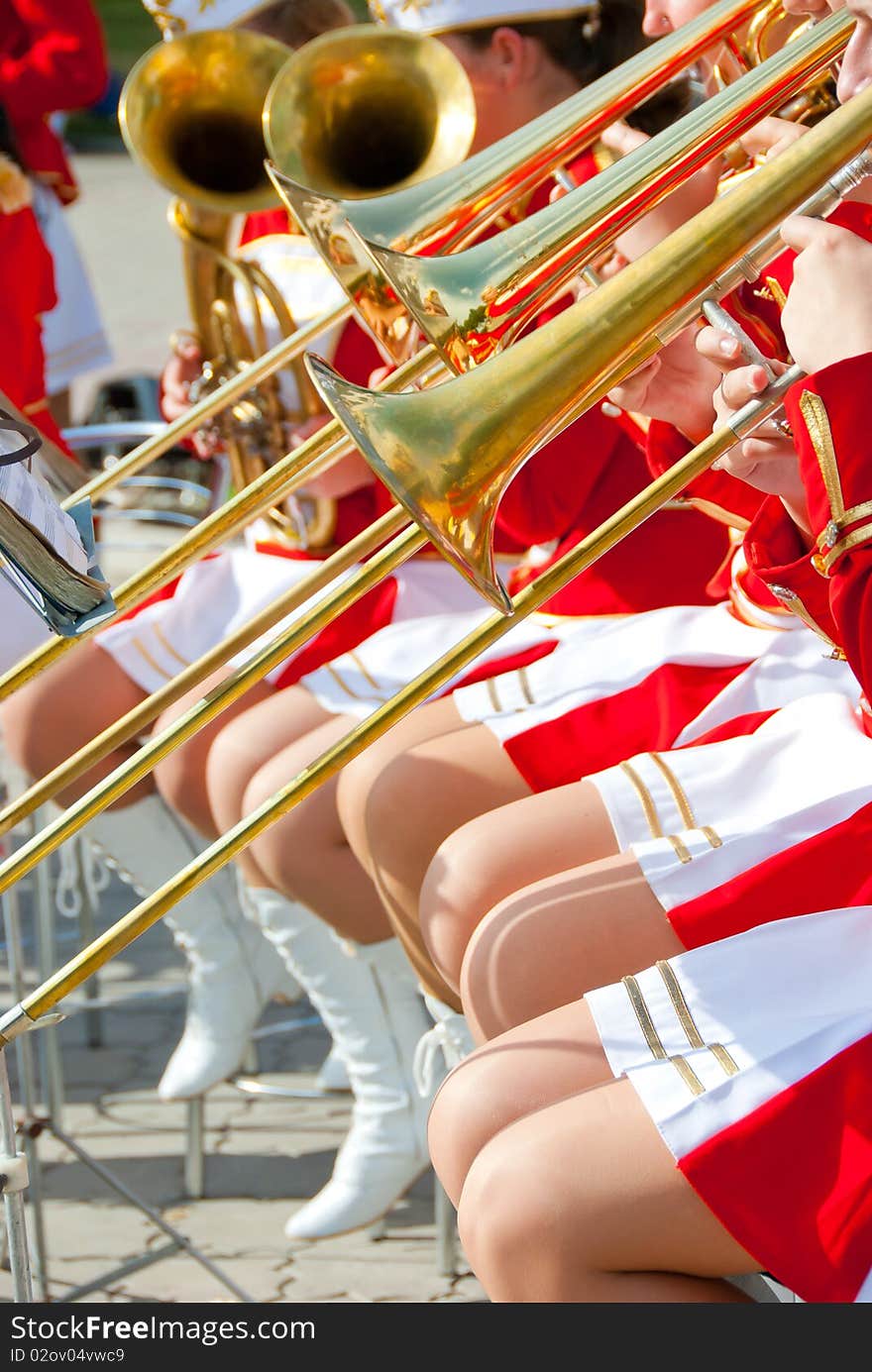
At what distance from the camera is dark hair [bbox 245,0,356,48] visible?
2250 mm

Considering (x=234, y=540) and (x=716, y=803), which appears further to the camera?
(x=234, y=540)

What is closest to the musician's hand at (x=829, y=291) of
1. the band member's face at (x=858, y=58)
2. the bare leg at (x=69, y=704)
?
the band member's face at (x=858, y=58)

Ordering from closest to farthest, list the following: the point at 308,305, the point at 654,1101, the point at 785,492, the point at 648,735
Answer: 1. the point at 654,1101
2. the point at 785,492
3. the point at 648,735
4. the point at 308,305

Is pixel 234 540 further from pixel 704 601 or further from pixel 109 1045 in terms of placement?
pixel 704 601

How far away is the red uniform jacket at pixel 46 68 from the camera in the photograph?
A: 9.00 ft

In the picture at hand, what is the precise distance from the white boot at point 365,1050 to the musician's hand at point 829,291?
100 cm

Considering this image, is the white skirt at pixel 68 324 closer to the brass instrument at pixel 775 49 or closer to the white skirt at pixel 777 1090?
the brass instrument at pixel 775 49

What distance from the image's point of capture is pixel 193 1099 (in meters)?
2.01

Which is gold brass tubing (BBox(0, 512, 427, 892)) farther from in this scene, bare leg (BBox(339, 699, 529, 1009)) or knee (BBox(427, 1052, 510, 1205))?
bare leg (BBox(339, 699, 529, 1009))

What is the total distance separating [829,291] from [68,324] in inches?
92.7

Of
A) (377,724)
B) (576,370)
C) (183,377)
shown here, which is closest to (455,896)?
(377,724)

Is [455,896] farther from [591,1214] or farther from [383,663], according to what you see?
[383,663]
